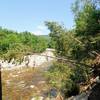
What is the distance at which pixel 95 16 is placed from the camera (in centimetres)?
1484

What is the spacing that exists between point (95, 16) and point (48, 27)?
336 cm

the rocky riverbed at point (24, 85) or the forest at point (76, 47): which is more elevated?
the forest at point (76, 47)

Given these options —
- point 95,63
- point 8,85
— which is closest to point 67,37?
point 95,63

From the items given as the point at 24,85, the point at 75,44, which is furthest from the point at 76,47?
the point at 24,85

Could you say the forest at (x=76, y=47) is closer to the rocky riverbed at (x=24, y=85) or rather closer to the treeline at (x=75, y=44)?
Result: the treeline at (x=75, y=44)

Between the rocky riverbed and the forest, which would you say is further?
the rocky riverbed

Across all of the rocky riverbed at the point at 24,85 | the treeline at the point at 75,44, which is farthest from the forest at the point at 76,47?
the rocky riverbed at the point at 24,85

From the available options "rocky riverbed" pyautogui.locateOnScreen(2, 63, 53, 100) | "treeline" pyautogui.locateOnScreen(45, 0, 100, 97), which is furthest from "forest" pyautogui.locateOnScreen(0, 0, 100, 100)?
"rocky riverbed" pyautogui.locateOnScreen(2, 63, 53, 100)

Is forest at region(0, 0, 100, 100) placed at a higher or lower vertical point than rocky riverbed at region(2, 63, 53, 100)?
higher

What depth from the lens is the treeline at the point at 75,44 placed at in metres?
14.2

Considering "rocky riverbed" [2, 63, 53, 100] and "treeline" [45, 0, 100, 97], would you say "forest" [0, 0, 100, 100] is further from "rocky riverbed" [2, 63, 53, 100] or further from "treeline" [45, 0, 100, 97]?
"rocky riverbed" [2, 63, 53, 100]

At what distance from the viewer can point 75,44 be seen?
15188 mm

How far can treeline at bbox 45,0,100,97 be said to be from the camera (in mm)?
14203

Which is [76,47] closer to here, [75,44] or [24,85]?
[75,44]
